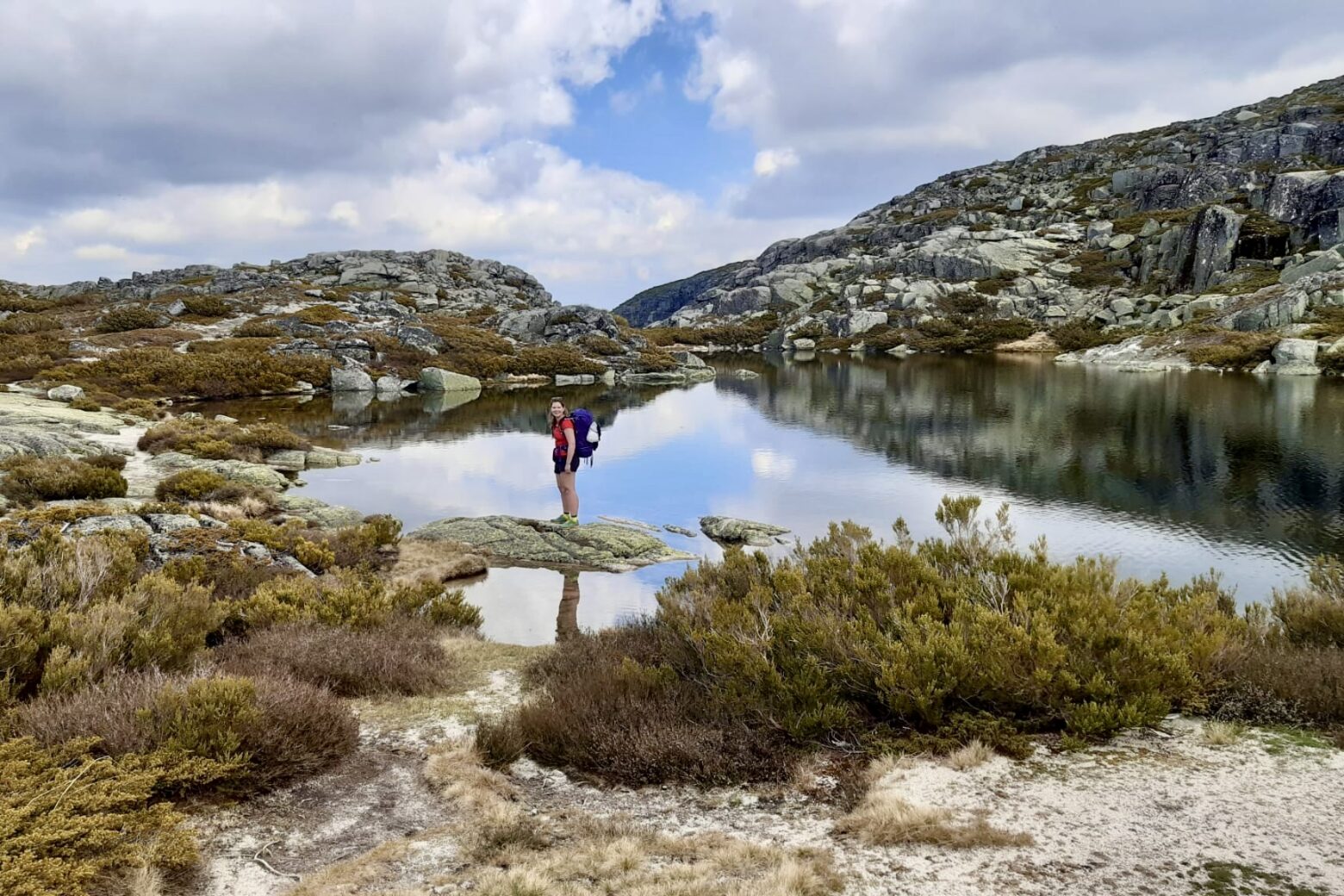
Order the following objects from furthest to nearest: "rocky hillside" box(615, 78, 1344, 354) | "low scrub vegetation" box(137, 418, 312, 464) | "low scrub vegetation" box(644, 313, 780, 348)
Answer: "low scrub vegetation" box(644, 313, 780, 348) → "rocky hillside" box(615, 78, 1344, 354) → "low scrub vegetation" box(137, 418, 312, 464)

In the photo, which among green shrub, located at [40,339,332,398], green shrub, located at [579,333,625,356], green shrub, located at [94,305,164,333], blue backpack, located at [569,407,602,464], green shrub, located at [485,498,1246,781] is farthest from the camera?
green shrub, located at [579,333,625,356]

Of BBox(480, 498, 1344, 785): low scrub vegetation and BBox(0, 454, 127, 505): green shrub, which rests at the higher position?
BBox(0, 454, 127, 505): green shrub

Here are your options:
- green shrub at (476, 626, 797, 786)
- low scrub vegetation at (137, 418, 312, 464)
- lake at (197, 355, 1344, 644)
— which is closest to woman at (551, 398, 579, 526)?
lake at (197, 355, 1344, 644)

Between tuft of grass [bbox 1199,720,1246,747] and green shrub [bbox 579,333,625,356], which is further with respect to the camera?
green shrub [bbox 579,333,625,356]

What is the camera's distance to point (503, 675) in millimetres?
8648

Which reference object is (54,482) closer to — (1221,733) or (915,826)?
(915,826)

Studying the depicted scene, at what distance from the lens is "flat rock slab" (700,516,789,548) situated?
17016 millimetres

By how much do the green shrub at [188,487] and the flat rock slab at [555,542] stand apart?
17.6ft

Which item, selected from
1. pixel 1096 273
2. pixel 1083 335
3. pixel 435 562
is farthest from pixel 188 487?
pixel 1096 273

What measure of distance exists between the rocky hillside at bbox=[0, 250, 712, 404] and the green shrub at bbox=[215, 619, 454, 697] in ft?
120

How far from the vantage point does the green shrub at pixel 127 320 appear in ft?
189

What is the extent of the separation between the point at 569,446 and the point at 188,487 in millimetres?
9269

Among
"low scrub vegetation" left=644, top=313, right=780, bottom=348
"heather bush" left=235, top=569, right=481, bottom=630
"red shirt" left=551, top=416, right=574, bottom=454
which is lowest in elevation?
"heather bush" left=235, top=569, right=481, bottom=630

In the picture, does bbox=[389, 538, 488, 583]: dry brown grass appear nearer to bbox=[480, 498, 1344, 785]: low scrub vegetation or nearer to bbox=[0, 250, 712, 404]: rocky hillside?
bbox=[480, 498, 1344, 785]: low scrub vegetation
